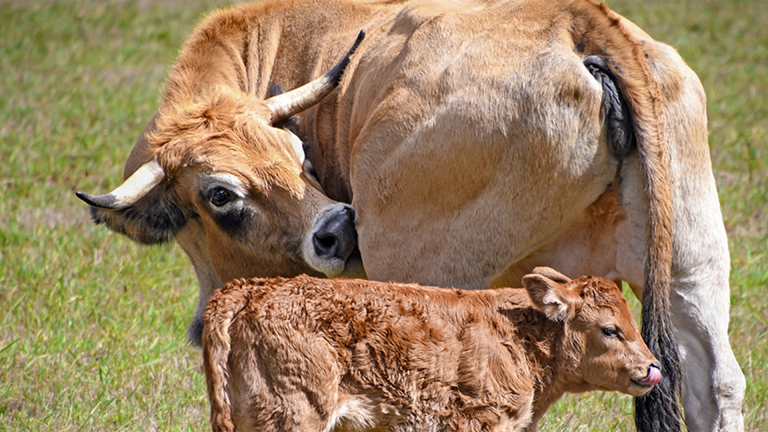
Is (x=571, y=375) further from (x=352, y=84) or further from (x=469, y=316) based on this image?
(x=352, y=84)

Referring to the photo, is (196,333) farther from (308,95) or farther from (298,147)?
(308,95)

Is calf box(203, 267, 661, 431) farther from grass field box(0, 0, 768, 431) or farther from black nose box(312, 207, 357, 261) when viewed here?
grass field box(0, 0, 768, 431)

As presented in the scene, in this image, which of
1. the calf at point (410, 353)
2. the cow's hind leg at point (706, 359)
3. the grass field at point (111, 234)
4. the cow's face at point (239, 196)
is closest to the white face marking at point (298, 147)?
the cow's face at point (239, 196)

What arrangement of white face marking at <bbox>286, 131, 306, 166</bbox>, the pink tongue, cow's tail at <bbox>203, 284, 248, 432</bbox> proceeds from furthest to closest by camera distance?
white face marking at <bbox>286, 131, 306, 166</bbox> < the pink tongue < cow's tail at <bbox>203, 284, 248, 432</bbox>

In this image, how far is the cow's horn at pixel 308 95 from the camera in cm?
486

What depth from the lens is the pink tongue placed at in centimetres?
340

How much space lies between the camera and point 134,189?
456 cm

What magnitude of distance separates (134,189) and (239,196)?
1.98 feet

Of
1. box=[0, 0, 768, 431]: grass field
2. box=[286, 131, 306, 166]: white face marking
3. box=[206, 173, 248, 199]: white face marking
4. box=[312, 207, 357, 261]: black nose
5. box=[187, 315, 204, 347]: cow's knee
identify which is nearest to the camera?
box=[312, 207, 357, 261]: black nose

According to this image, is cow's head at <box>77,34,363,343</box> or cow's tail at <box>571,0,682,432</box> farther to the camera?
cow's head at <box>77,34,363,343</box>

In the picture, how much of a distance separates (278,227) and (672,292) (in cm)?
204

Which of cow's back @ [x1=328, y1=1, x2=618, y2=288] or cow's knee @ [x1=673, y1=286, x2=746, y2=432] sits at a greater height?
cow's back @ [x1=328, y1=1, x2=618, y2=288]

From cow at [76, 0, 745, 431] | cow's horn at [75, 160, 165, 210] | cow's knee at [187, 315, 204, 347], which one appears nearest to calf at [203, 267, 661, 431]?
cow at [76, 0, 745, 431]

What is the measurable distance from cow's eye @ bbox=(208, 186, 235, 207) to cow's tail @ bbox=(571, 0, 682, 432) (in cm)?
197
